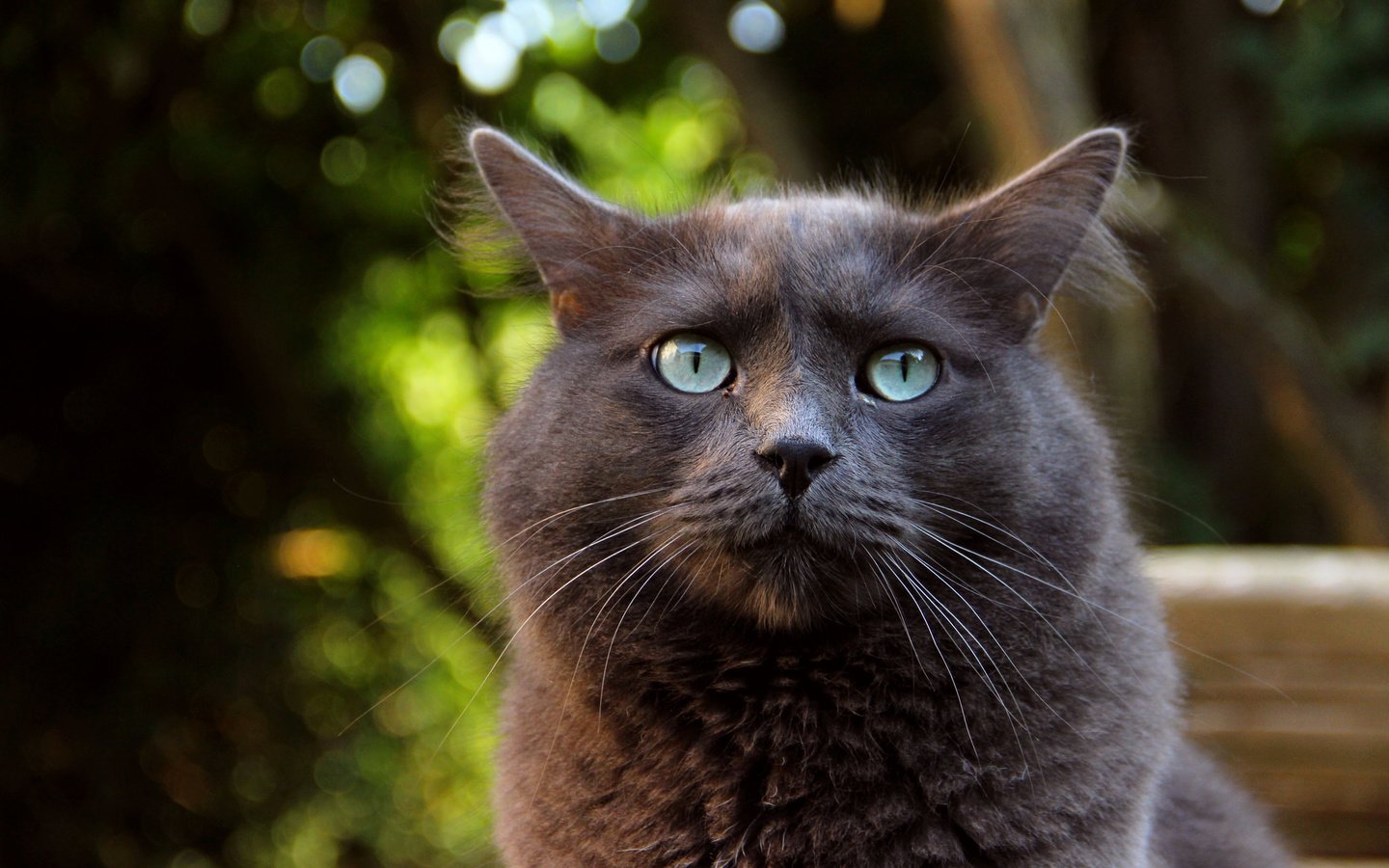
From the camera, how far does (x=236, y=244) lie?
5.33 m

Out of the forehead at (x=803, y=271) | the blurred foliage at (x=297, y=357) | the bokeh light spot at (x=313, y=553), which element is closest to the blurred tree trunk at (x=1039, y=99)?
the blurred foliage at (x=297, y=357)

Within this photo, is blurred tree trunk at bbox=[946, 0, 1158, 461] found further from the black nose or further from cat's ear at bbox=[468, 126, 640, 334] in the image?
the black nose

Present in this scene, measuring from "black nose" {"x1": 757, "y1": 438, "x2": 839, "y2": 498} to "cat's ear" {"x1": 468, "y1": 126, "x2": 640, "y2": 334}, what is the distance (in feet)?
1.89

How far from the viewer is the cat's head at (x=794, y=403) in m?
1.70

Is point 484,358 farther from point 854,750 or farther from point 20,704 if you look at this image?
point 854,750

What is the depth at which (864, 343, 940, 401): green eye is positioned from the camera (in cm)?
184

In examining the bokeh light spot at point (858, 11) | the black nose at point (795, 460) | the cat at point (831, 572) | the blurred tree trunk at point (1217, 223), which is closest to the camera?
the black nose at point (795, 460)

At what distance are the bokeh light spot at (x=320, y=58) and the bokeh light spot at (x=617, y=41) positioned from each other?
1.18 meters

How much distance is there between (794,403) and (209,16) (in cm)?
393

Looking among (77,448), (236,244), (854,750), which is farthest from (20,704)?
(854,750)

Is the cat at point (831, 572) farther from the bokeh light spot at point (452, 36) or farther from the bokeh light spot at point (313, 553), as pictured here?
the bokeh light spot at point (313, 553)

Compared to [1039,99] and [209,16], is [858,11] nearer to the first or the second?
[1039,99]

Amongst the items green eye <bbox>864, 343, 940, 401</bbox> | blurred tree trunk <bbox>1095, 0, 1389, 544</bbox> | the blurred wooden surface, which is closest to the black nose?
green eye <bbox>864, 343, 940, 401</bbox>

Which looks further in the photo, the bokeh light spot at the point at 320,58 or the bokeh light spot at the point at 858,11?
the bokeh light spot at the point at 858,11
